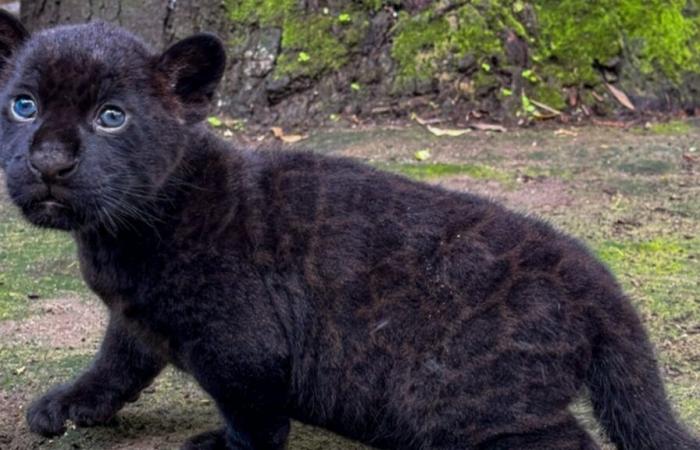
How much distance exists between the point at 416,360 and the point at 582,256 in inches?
28.4

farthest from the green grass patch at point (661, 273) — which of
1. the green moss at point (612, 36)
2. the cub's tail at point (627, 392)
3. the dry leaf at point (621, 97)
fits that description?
the green moss at point (612, 36)

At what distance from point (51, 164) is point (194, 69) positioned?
0.79 meters

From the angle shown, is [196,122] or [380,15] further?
[380,15]

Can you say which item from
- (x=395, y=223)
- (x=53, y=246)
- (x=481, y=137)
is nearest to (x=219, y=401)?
(x=395, y=223)

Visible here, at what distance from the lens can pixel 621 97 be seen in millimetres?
9445

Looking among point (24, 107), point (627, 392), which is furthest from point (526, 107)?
point (24, 107)

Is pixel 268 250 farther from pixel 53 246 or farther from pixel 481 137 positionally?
pixel 481 137

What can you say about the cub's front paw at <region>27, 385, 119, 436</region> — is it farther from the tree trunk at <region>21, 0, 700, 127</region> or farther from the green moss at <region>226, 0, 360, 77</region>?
the green moss at <region>226, 0, 360, 77</region>

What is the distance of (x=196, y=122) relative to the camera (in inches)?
194

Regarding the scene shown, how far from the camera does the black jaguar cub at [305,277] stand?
448cm

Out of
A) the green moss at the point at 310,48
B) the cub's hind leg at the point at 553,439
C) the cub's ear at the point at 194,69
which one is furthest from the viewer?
the green moss at the point at 310,48

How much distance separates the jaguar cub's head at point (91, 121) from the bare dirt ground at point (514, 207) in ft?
3.91

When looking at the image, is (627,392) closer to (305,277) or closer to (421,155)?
(305,277)

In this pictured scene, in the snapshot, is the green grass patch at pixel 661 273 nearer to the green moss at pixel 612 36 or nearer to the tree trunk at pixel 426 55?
the tree trunk at pixel 426 55
